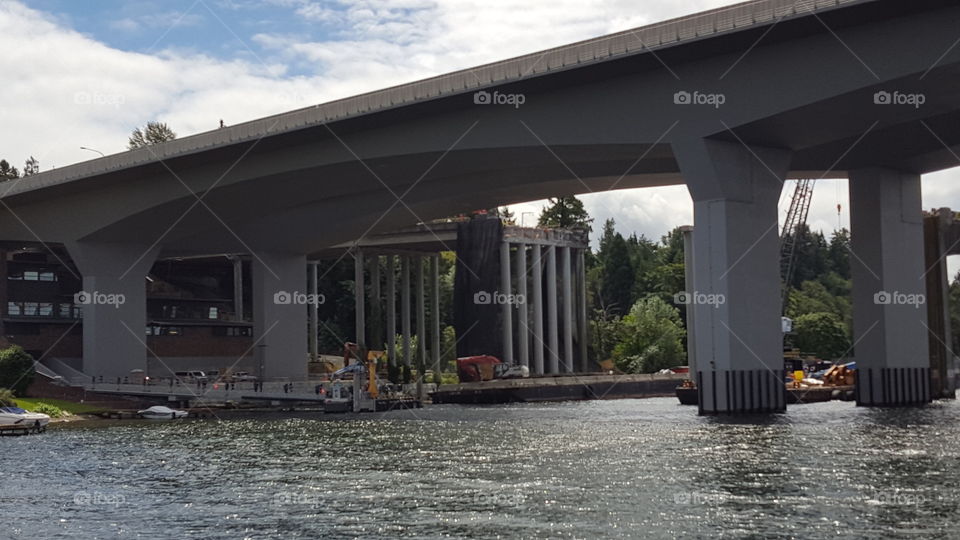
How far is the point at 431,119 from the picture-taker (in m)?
63.5

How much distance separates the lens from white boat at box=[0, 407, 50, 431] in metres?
56.3

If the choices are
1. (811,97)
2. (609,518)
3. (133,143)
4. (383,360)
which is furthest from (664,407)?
(133,143)

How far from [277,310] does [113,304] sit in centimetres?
1320

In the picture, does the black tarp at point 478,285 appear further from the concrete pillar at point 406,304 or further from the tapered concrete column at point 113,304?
the tapered concrete column at point 113,304

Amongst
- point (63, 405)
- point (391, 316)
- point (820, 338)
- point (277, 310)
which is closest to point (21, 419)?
point (63, 405)

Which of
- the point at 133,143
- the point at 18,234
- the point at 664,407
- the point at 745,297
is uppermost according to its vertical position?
the point at 133,143

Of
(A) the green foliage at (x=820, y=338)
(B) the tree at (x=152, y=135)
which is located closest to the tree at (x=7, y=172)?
(B) the tree at (x=152, y=135)

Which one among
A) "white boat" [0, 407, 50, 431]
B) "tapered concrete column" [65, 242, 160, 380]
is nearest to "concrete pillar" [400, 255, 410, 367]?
"tapered concrete column" [65, 242, 160, 380]

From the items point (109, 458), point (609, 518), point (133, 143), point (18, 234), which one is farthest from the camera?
point (133, 143)

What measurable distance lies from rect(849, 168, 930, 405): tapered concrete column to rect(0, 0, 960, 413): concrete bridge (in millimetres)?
119

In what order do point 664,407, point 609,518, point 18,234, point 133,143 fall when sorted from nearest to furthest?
point 609,518, point 664,407, point 18,234, point 133,143

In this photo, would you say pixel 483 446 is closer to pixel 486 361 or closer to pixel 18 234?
pixel 486 361

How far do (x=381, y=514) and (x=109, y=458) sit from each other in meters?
18.9

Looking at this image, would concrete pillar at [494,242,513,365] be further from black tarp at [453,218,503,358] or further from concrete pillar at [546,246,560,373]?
concrete pillar at [546,246,560,373]
